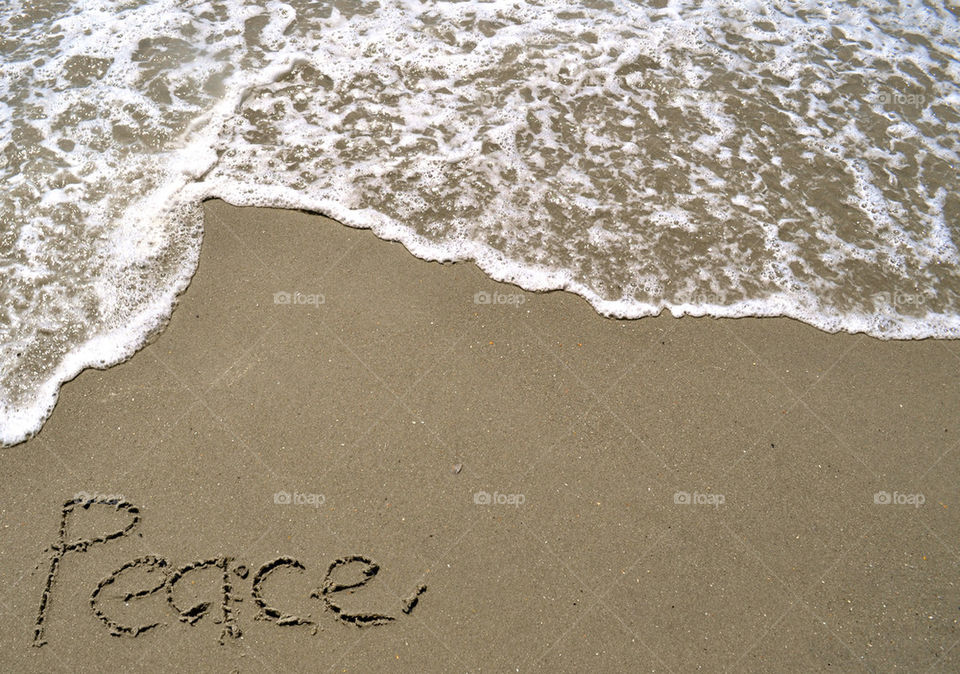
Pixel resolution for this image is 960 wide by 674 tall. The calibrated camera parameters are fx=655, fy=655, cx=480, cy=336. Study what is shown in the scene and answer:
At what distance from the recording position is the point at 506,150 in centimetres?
559

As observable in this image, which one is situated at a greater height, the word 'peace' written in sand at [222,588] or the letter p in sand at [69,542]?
the letter p in sand at [69,542]

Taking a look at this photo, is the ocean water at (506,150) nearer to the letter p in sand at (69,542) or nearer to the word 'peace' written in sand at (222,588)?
the letter p in sand at (69,542)

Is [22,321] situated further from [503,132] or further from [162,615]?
[503,132]

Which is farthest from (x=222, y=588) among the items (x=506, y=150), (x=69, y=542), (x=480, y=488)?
(x=506, y=150)

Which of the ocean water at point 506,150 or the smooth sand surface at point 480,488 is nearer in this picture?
the smooth sand surface at point 480,488

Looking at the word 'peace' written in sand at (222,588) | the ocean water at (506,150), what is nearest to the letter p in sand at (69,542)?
the word 'peace' written in sand at (222,588)

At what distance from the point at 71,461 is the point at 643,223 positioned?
14.0 feet

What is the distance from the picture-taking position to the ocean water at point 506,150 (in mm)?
4773

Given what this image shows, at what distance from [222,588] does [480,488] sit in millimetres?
1498

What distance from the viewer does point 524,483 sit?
3.84m

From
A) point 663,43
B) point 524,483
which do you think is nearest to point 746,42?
point 663,43

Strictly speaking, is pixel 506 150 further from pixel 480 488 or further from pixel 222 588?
pixel 222 588

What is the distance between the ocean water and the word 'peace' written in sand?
998 mm

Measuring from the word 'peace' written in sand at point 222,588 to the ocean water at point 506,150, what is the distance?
39.3 inches
